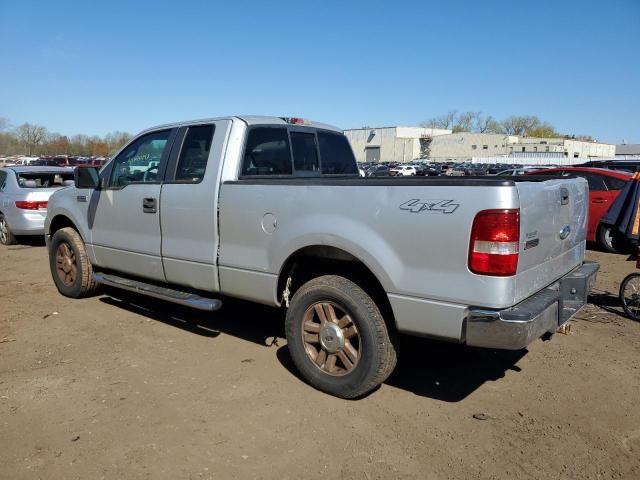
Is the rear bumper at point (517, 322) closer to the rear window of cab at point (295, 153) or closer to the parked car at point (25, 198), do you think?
the rear window of cab at point (295, 153)

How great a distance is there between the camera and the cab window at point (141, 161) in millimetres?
5113

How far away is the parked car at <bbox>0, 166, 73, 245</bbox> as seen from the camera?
10.2 m

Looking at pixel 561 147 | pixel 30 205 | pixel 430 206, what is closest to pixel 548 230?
pixel 430 206

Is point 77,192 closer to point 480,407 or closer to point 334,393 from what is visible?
point 334,393

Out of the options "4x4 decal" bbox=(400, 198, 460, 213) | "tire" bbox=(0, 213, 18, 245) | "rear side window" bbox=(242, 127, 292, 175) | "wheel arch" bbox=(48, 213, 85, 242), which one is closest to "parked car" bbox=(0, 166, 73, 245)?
"tire" bbox=(0, 213, 18, 245)

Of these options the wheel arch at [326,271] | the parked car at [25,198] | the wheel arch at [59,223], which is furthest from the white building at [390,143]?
the wheel arch at [326,271]

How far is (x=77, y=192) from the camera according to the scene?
19.7 ft

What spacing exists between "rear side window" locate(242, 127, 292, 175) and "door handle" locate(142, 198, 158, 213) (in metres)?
1.02

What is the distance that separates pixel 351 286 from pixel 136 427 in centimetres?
169

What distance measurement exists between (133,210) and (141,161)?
1.76 ft

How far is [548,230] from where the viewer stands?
11.3ft

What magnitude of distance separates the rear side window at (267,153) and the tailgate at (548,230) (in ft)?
7.68

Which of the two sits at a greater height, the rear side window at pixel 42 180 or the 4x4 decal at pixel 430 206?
the 4x4 decal at pixel 430 206

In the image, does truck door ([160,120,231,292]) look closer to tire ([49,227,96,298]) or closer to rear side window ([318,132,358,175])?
rear side window ([318,132,358,175])
